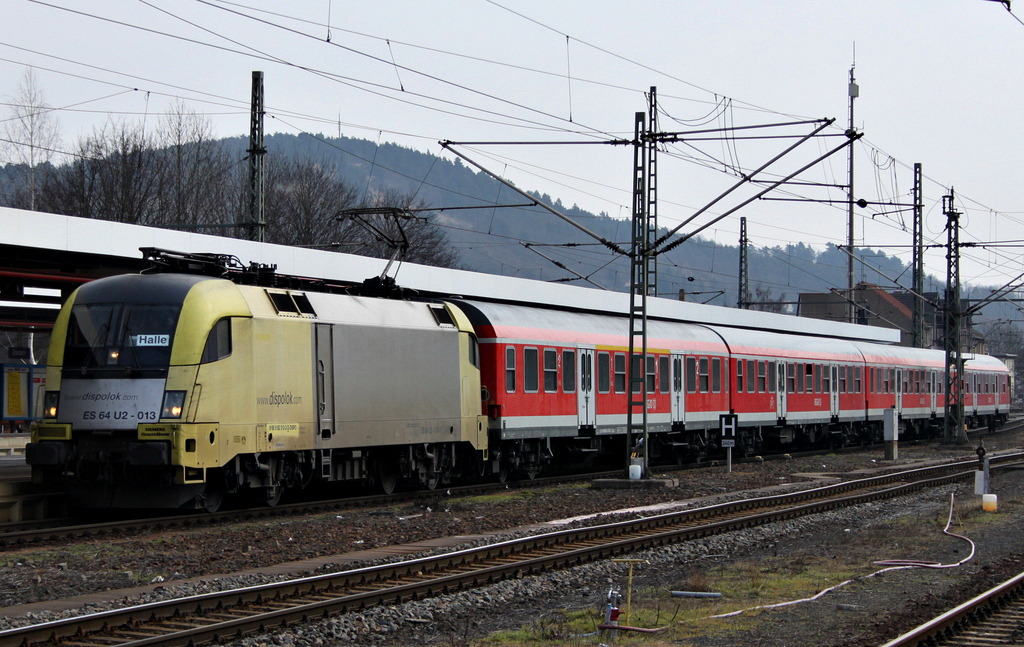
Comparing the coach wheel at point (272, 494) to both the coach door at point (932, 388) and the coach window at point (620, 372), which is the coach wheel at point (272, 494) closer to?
the coach window at point (620, 372)

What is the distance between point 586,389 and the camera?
27453 mm

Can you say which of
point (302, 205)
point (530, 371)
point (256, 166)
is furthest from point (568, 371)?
point (302, 205)

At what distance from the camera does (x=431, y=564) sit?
13250mm

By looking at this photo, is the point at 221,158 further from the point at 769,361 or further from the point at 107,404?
the point at 107,404

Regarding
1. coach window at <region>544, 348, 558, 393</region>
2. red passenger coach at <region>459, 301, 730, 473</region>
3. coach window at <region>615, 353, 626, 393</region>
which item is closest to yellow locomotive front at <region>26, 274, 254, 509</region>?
red passenger coach at <region>459, 301, 730, 473</region>

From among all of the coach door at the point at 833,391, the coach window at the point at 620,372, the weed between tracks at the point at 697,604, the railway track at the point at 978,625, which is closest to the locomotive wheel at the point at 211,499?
the weed between tracks at the point at 697,604

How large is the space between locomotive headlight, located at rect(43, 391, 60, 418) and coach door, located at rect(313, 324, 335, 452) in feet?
13.1

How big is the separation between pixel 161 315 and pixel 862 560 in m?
10.1

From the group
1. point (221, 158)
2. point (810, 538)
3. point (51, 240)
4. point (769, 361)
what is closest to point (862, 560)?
point (810, 538)

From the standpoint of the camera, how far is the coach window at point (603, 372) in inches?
1105

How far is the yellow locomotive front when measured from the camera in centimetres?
1630

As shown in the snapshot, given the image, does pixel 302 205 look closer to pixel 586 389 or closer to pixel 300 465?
pixel 586 389

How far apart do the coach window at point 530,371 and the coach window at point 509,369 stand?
40 cm

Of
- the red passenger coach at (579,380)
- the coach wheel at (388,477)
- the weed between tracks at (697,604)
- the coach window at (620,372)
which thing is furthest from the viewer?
the coach window at (620,372)
